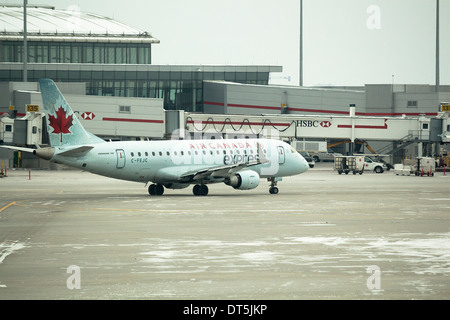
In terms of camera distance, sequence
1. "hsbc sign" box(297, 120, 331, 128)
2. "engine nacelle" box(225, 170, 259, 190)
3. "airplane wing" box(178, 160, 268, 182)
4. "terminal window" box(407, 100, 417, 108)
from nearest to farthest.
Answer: "airplane wing" box(178, 160, 268, 182), "engine nacelle" box(225, 170, 259, 190), "hsbc sign" box(297, 120, 331, 128), "terminal window" box(407, 100, 417, 108)

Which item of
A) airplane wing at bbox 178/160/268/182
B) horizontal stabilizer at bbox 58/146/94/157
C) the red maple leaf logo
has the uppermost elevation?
the red maple leaf logo

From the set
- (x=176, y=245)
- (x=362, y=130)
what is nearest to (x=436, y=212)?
(x=176, y=245)

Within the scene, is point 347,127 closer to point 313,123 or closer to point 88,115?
point 313,123

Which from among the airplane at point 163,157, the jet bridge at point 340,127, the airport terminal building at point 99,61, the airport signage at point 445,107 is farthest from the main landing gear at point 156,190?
the airport terminal building at point 99,61

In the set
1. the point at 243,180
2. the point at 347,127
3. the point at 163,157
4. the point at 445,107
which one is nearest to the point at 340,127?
the point at 347,127

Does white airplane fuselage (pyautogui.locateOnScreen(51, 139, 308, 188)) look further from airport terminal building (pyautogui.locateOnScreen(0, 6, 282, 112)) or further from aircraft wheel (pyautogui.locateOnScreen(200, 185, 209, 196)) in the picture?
airport terminal building (pyautogui.locateOnScreen(0, 6, 282, 112))

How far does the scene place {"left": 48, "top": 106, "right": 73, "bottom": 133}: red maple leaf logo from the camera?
4969 centimetres

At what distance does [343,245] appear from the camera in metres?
27.0

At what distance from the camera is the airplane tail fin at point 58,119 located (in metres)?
49.8

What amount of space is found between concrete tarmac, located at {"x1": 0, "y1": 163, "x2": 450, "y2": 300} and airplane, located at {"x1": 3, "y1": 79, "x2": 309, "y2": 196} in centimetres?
257

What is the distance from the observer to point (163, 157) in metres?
52.6

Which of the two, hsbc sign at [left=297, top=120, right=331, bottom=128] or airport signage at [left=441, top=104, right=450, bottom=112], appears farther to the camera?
hsbc sign at [left=297, top=120, right=331, bottom=128]

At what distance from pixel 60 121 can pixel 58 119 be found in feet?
0.57

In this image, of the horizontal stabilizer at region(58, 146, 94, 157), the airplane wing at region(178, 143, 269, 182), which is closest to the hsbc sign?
the airplane wing at region(178, 143, 269, 182)
